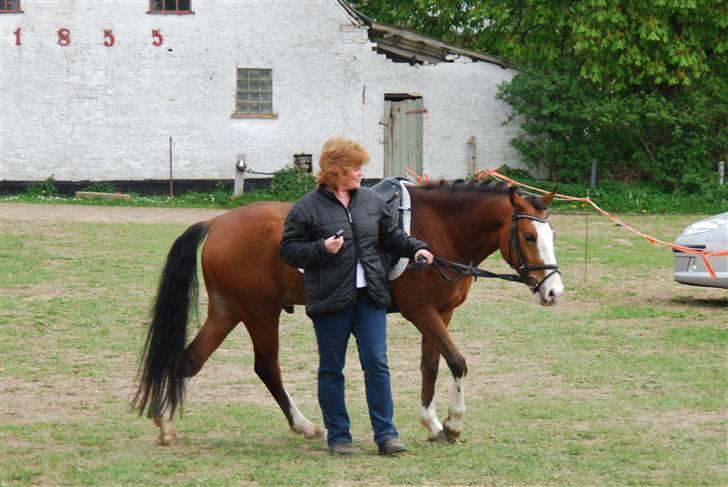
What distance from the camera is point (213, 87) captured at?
28.0m

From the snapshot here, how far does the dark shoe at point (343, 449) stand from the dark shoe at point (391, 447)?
0.19m

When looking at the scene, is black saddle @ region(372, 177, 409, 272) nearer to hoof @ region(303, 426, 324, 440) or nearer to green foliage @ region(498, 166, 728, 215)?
hoof @ region(303, 426, 324, 440)

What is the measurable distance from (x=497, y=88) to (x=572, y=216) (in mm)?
4370

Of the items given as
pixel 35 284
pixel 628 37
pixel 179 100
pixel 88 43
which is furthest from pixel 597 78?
pixel 35 284

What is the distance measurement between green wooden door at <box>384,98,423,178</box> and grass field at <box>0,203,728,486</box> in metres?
11.7

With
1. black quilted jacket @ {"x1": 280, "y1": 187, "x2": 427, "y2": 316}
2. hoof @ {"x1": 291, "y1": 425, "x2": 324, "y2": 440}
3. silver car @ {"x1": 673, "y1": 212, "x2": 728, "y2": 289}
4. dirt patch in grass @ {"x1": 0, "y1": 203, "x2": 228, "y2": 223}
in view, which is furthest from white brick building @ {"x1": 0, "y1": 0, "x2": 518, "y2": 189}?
black quilted jacket @ {"x1": 280, "y1": 187, "x2": 427, "y2": 316}

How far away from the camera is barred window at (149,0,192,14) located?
2764 centimetres

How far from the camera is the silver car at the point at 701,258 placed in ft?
46.0

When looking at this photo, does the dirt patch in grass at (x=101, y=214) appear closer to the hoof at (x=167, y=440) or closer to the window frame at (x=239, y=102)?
the window frame at (x=239, y=102)

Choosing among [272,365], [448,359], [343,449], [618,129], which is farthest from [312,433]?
[618,129]

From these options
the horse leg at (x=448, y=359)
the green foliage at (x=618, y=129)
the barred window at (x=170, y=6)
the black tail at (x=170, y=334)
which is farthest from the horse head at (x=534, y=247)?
the barred window at (x=170, y=6)

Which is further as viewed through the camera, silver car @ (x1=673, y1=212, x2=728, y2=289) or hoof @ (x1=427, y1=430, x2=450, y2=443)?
silver car @ (x1=673, y1=212, x2=728, y2=289)

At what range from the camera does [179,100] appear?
28.0 m

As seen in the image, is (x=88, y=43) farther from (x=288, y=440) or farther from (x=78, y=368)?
(x=288, y=440)
